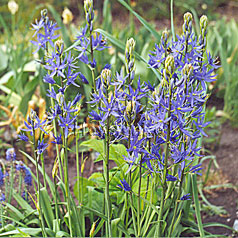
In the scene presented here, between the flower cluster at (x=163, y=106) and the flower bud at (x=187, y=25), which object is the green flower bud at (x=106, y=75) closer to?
the flower cluster at (x=163, y=106)

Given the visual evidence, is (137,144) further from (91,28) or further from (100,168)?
(100,168)

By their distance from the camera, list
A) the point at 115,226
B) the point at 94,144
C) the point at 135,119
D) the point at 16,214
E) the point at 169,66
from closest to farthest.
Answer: the point at 169,66 < the point at 135,119 < the point at 115,226 < the point at 94,144 < the point at 16,214

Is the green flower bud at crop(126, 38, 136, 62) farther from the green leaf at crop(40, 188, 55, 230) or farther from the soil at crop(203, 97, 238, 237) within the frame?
the soil at crop(203, 97, 238, 237)

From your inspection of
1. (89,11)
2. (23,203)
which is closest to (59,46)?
(89,11)

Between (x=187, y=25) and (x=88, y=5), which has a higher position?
(x=88, y=5)

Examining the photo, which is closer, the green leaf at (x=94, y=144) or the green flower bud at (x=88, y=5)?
the green flower bud at (x=88, y=5)

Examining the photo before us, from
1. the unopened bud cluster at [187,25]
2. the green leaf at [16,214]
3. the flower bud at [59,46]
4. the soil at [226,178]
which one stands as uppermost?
the unopened bud cluster at [187,25]

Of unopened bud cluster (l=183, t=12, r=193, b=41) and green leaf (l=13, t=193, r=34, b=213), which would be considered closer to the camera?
unopened bud cluster (l=183, t=12, r=193, b=41)

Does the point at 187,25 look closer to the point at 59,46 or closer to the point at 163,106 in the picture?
the point at 163,106

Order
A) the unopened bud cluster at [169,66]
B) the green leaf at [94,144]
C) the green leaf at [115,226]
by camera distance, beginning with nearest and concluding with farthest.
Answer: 1. the unopened bud cluster at [169,66]
2. the green leaf at [115,226]
3. the green leaf at [94,144]

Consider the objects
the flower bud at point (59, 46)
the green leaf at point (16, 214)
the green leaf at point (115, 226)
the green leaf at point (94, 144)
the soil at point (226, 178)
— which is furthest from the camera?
the soil at point (226, 178)

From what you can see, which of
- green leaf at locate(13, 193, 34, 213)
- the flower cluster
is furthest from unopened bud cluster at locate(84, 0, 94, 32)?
green leaf at locate(13, 193, 34, 213)

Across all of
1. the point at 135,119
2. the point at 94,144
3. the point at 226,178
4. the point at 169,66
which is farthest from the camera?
the point at 226,178

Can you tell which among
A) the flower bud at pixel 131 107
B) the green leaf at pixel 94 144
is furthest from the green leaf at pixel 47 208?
the flower bud at pixel 131 107
